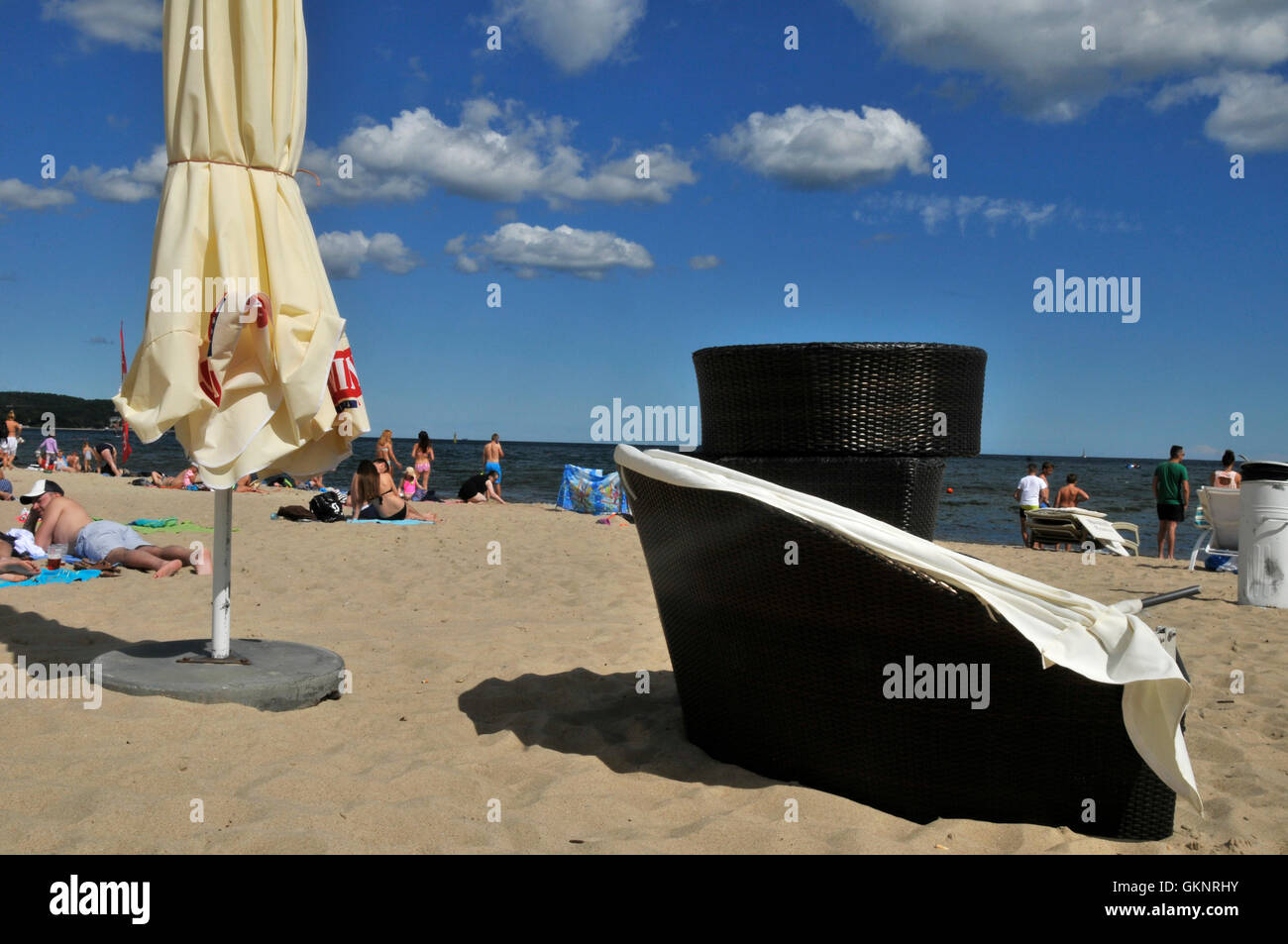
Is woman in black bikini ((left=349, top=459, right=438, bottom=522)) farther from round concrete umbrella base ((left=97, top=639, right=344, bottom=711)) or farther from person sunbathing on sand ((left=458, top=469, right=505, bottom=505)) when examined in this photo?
round concrete umbrella base ((left=97, top=639, right=344, bottom=711))

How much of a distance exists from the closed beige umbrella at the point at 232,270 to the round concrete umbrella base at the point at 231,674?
77 centimetres

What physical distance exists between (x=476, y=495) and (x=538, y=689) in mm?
16038

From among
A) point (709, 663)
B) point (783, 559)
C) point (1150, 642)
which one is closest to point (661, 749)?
point (709, 663)

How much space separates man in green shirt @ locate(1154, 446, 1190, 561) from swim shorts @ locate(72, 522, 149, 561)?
1344 cm

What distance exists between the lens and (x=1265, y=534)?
7.55 m

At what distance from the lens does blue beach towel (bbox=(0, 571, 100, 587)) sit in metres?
6.54

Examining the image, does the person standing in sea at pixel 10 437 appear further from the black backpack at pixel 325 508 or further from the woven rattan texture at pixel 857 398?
the woven rattan texture at pixel 857 398

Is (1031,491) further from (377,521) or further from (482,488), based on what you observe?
(377,521)

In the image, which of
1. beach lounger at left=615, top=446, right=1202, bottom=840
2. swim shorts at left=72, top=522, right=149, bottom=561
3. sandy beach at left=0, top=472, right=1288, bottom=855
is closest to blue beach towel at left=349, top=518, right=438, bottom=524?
swim shorts at left=72, top=522, right=149, bottom=561

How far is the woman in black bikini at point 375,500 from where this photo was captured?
12.7 m

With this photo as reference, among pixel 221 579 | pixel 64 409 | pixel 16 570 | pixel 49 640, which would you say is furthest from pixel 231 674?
pixel 64 409

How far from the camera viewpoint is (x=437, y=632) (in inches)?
225

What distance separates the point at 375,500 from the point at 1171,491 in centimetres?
1173

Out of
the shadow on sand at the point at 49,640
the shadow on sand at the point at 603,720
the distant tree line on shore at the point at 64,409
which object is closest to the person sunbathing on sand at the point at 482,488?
the shadow on sand at the point at 49,640
